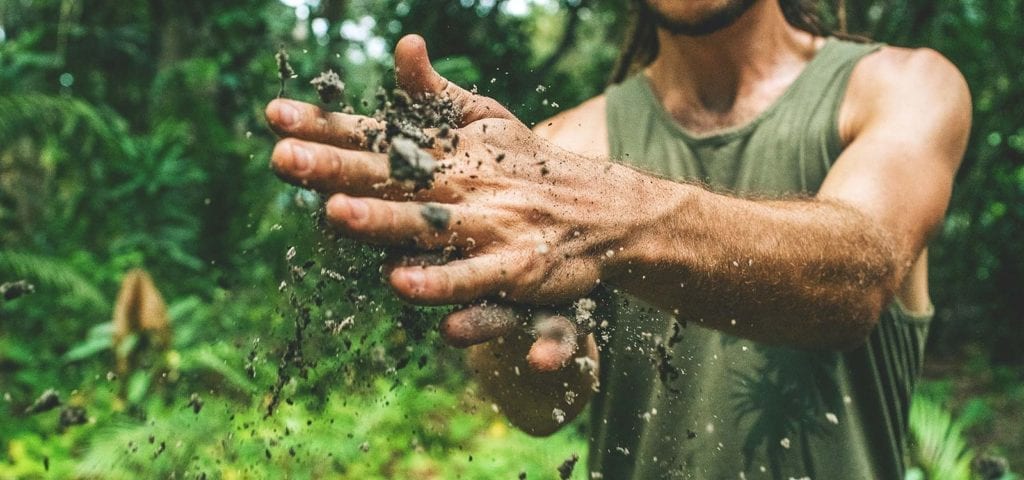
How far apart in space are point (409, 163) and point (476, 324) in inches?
7.4

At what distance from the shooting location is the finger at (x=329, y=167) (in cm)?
77

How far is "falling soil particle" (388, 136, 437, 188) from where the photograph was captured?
0.80 meters

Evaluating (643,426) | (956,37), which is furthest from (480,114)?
(956,37)

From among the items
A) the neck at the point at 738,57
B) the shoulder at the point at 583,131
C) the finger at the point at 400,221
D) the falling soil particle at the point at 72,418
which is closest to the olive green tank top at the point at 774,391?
the neck at the point at 738,57

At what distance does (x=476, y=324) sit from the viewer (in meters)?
0.82

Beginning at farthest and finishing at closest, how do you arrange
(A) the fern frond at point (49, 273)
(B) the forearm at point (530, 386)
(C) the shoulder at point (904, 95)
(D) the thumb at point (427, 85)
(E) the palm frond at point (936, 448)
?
(A) the fern frond at point (49, 273), (E) the palm frond at point (936, 448), (C) the shoulder at point (904, 95), (B) the forearm at point (530, 386), (D) the thumb at point (427, 85)

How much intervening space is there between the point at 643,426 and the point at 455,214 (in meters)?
0.83

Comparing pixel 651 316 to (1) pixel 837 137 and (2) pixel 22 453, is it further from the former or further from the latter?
(2) pixel 22 453

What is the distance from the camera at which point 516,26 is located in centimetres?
407

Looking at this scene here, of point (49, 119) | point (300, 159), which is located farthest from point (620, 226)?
point (49, 119)

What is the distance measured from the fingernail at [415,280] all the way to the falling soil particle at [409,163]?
0.11 m

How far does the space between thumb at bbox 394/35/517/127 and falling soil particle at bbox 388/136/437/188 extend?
15cm

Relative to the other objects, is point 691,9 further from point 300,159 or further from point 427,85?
point 300,159

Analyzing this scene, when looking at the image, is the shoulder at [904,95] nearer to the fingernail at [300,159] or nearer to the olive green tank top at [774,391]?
the olive green tank top at [774,391]
